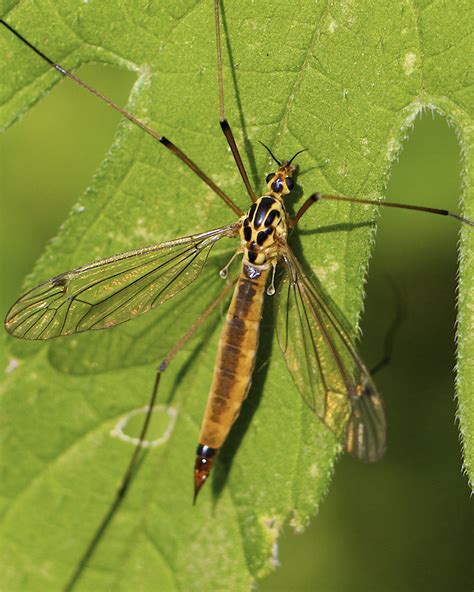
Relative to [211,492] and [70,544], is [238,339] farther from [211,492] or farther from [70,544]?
[70,544]

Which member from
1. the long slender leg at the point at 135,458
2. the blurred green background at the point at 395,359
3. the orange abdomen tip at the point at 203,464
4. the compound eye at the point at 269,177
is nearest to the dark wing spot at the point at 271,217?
the compound eye at the point at 269,177

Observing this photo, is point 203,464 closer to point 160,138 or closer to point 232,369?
point 232,369

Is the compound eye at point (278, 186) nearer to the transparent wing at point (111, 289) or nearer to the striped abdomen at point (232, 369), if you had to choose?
the transparent wing at point (111, 289)

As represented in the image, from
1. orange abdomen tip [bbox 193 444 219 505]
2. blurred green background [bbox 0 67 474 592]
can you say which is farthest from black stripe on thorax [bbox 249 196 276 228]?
blurred green background [bbox 0 67 474 592]

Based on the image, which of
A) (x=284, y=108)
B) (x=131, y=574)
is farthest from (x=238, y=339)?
(x=131, y=574)

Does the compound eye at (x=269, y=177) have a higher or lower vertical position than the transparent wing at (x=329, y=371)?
higher

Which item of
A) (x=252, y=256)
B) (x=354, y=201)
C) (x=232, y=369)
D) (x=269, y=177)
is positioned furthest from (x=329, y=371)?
(x=269, y=177)
